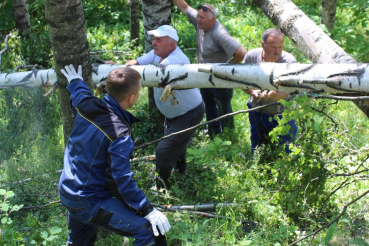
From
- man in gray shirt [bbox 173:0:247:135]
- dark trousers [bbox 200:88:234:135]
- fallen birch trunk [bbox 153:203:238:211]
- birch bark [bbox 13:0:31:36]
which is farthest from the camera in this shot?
birch bark [bbox 13:0:31:36]

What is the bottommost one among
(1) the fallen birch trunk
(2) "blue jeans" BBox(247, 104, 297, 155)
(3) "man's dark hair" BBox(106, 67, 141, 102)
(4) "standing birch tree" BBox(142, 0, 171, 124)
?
(1) the fallen birch trunk

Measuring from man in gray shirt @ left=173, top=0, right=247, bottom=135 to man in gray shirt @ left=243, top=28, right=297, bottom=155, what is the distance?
19.3 inches

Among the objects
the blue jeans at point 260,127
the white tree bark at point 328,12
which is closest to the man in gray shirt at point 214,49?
the blue jeans at point 260,127

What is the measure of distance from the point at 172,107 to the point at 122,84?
1557 mm

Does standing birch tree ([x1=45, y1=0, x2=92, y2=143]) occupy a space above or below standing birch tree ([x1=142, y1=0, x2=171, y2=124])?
below

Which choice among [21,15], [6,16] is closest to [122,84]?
[21,15]

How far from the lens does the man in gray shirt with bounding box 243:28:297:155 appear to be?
4.34 meters

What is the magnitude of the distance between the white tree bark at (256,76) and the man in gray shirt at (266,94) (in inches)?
36.5

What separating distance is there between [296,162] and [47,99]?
13.0 feet

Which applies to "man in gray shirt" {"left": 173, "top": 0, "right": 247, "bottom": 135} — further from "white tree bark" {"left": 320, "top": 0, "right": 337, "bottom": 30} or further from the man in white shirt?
"white tree bark" {"left": 320, "top": 0, "right": 337, "bottom": 30}

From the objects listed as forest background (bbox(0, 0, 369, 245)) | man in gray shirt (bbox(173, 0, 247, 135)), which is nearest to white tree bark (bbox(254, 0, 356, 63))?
forest background (bbox(0, 0, 369, 245))

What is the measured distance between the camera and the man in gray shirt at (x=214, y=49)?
5.20 metres

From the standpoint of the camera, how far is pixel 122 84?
279 cm

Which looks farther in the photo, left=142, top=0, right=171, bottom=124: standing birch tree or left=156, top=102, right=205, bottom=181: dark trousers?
left=142, top=0, right=171, bottom=124: standing birch tree
